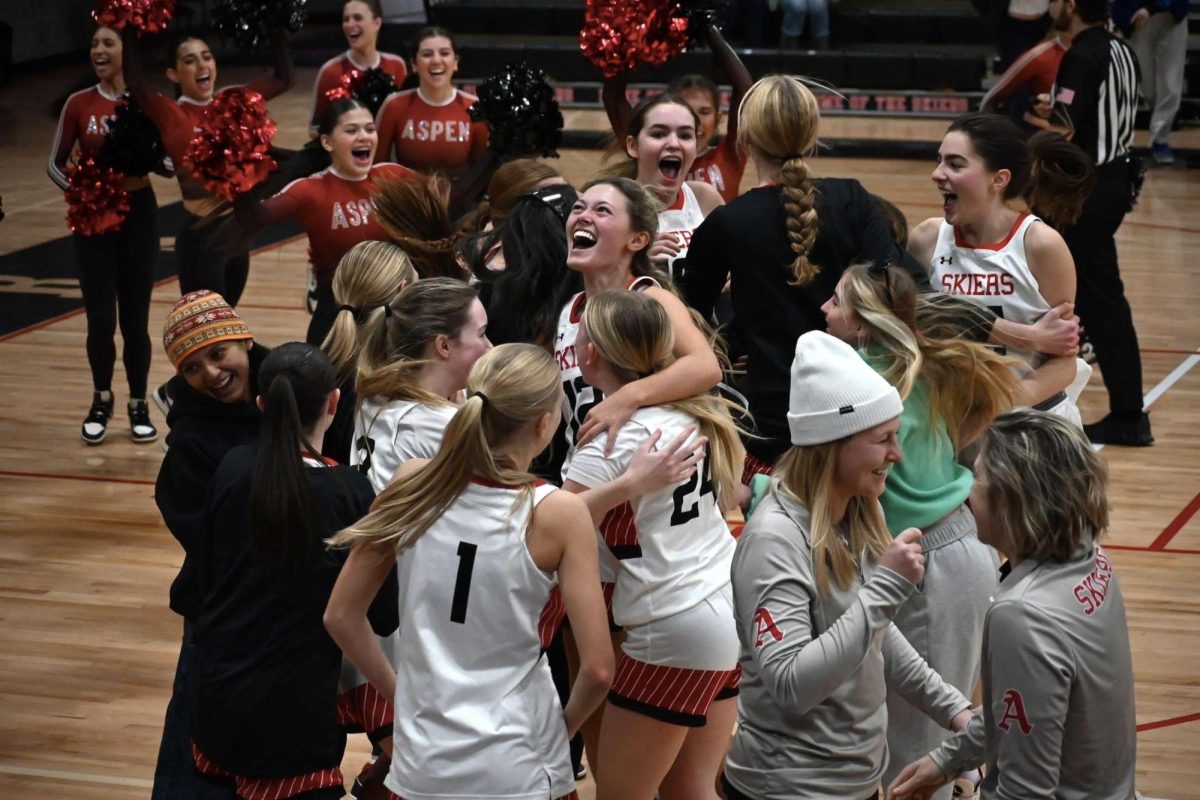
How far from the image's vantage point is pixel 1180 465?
6.84 m

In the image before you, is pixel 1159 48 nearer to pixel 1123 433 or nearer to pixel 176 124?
pixel 1123 433

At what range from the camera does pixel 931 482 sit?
3.40 meters

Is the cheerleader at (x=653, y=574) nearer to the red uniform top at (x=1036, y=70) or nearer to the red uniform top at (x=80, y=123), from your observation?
the red uniform top at (x=80, y=123)

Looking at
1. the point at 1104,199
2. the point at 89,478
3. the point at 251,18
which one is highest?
the point at 251,18

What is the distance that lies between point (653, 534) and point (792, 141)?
1203 millimetres

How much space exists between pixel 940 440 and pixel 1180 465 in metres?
3.87

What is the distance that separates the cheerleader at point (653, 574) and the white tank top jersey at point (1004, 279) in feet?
4.24

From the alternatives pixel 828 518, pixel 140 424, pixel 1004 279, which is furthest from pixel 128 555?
pixel 828 518

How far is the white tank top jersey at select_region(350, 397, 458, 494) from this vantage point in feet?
11.1

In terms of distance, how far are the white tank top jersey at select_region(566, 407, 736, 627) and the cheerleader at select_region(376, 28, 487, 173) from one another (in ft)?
15.5

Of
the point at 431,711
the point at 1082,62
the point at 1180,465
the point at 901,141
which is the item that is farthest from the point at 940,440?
the point at 901,141

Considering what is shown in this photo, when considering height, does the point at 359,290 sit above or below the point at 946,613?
above

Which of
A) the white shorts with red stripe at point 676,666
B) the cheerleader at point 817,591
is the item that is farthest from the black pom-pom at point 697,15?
the cheerleader at point 817,591

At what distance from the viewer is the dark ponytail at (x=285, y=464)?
290cm
